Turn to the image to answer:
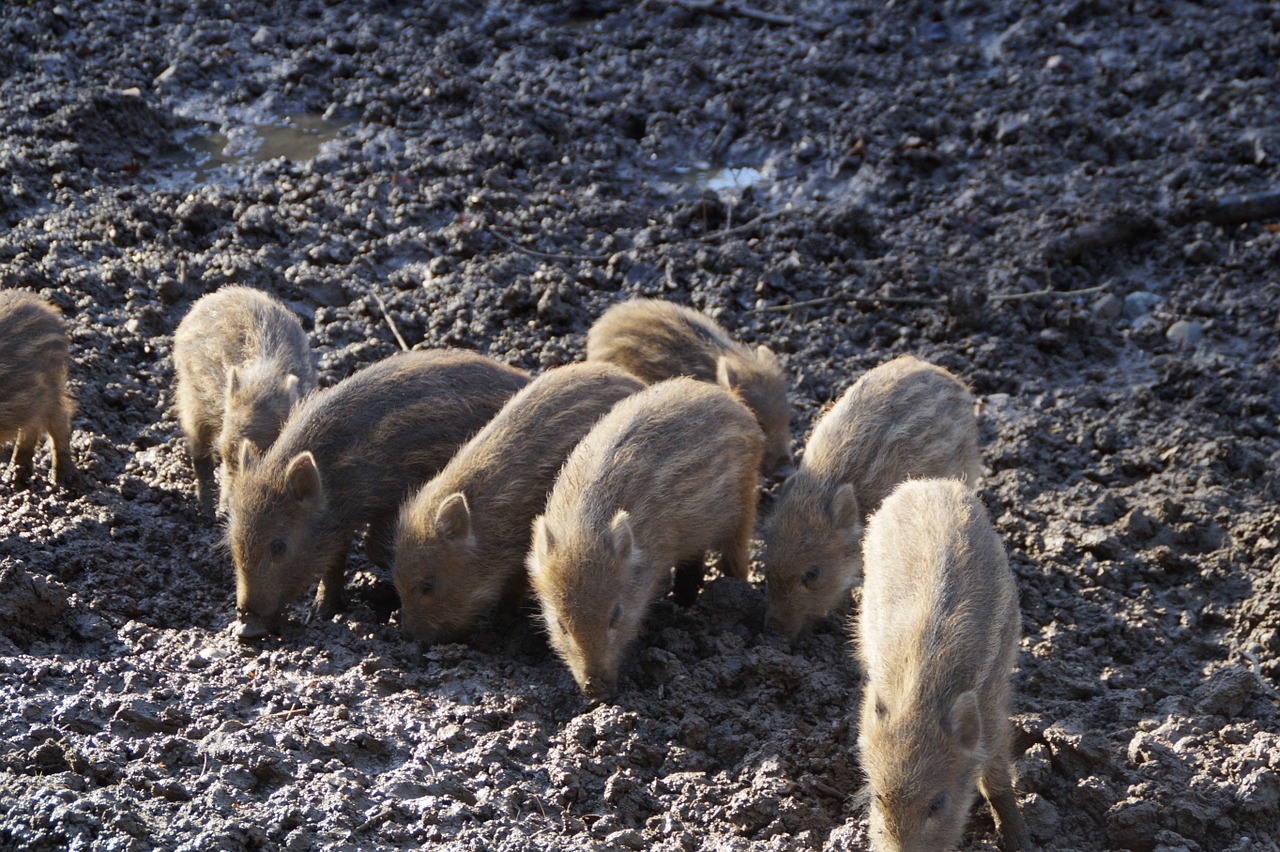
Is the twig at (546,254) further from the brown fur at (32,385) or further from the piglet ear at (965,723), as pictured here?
the piglet ear at (965,723)

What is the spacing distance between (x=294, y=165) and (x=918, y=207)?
3.80 m

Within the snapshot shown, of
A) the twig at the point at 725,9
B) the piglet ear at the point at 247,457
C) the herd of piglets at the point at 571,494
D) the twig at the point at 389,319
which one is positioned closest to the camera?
the herd of piglets at the point at 571,494

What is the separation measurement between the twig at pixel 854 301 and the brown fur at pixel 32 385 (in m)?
3.51

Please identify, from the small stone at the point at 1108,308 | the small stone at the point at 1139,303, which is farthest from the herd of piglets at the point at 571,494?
the small stone at the point at 1139,303

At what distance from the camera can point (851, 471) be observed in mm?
5797

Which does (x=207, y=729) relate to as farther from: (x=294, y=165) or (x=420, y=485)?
(x=294, y=165)

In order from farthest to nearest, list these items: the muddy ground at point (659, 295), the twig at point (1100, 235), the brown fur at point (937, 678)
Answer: the twig at point (1100, 235), the muddy ground at point (659, 295), the brown fur at point (937, 678)

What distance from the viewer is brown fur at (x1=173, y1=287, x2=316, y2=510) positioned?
5.88 metres

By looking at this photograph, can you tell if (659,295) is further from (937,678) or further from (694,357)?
(937,678)

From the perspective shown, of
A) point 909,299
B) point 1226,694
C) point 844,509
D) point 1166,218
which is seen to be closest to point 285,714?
point 844,509

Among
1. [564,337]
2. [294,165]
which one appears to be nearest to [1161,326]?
[564,337]

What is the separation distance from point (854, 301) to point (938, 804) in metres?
3.80

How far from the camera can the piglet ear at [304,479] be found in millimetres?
5301

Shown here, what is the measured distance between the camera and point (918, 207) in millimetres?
8148
